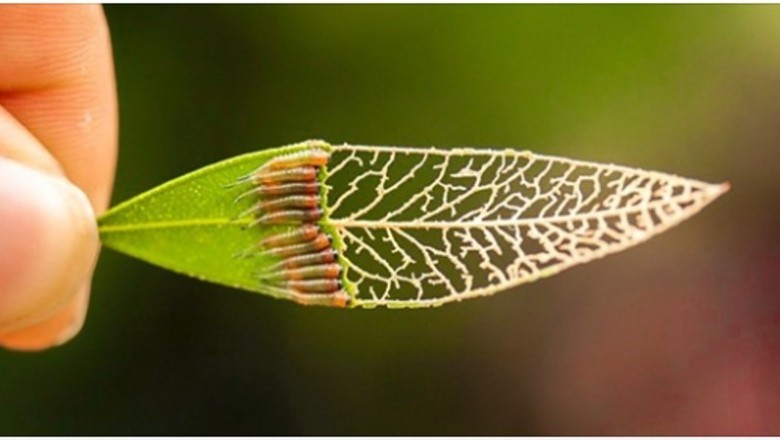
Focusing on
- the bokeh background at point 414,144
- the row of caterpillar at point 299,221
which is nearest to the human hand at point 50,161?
the row of caterpillar at point 299,221

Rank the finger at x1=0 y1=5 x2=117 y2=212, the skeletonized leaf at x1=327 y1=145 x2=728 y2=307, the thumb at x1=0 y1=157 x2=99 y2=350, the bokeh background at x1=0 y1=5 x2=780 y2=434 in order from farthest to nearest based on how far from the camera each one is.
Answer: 1. the bokeh background at x1=0 y1=5 x2=780 y2=434
2. the finger at x1=0 y1=5 x2=117 y2=212
3. the thumb at x1=0 y1=157 x2=99 y2=350
4. the skeletonized leaf at x1=327 y1=145 x2=728 y2=307

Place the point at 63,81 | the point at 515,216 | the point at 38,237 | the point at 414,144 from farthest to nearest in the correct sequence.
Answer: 1. the point at 414,144
2. the point at 63,81
3. the point at 38,237
4. the point at 515,216

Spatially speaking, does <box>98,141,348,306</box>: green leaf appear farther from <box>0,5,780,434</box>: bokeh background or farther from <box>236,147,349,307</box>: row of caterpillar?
<box>0,5,780,434</box>: bokeh background

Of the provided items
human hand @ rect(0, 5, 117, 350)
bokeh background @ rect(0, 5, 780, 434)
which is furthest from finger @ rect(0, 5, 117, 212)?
bokeh background @ rect(0, 5, 780, 434)

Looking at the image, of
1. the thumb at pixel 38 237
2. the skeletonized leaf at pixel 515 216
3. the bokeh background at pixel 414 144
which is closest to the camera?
the skeletonized leaf at pixel 515 216

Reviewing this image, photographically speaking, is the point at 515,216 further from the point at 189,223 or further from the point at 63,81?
the point at 63,81

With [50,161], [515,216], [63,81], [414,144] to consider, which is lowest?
[515,216]

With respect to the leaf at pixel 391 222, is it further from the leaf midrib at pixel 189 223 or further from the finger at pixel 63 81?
the finger at pixel 63 81

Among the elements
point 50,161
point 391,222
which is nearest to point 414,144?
point 50,161
